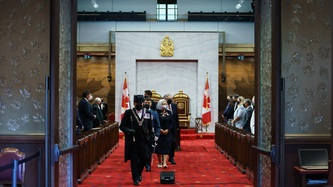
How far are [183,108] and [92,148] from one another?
33.1ft

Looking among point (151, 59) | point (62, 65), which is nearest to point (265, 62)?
Result: point (62, 65)

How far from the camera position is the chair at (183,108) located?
63.3 feet

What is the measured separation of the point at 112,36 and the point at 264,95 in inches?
632

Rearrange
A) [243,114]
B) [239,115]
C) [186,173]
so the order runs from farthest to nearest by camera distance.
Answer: [239,115] < [243,114] < [186,173]

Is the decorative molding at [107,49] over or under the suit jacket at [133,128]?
over

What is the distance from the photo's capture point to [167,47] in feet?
64.8

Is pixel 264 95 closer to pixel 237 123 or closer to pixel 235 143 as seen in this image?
pixel 235 143

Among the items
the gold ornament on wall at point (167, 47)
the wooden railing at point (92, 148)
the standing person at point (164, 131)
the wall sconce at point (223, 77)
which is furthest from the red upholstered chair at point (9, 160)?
the wall sconce at point (223, 77)

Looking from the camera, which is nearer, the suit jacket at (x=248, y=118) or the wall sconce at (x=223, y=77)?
the suit jacket at (x=248, y=118)

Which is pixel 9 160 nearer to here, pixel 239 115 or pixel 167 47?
pixel 239 115

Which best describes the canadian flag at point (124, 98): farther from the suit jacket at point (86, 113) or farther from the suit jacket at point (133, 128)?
the suit jacket at point (133, 128)

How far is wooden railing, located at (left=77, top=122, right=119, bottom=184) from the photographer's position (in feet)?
27.0

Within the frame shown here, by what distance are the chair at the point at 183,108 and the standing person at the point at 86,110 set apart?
880 centimetres

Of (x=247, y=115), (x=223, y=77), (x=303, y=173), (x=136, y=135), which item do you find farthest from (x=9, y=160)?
(x=223, y=77)
